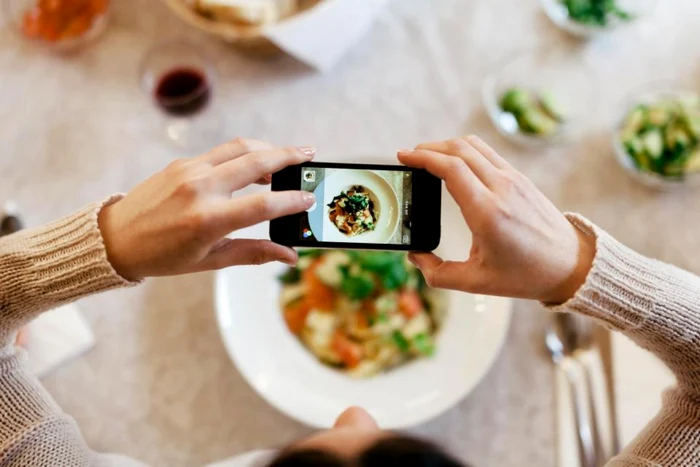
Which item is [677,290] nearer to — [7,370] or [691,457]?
[691,457]

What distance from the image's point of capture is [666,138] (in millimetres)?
1015

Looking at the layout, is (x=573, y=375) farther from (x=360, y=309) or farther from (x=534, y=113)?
(x=534, y=113)

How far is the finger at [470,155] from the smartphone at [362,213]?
1.7 inches

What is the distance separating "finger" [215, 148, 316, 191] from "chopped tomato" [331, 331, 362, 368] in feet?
1.24

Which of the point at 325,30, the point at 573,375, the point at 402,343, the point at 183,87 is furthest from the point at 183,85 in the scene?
the point at 573,375

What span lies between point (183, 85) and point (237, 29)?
0.49 ft

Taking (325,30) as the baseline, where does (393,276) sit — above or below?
below

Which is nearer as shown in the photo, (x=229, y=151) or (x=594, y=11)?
(x=229, y=151)

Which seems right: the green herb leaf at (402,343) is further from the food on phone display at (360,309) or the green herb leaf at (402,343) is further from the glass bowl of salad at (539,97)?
the glass bowl of salad at (539,97)

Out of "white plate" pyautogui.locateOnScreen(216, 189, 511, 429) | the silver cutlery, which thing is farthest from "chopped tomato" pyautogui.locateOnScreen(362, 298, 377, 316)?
the silver cutlery

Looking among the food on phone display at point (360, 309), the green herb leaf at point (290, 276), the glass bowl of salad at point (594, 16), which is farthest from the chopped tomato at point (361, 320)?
the glass bowl of salad at point (594, 16)

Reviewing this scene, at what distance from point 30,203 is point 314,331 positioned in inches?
22.2

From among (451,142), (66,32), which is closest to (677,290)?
(451,142)

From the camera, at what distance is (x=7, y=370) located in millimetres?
728
